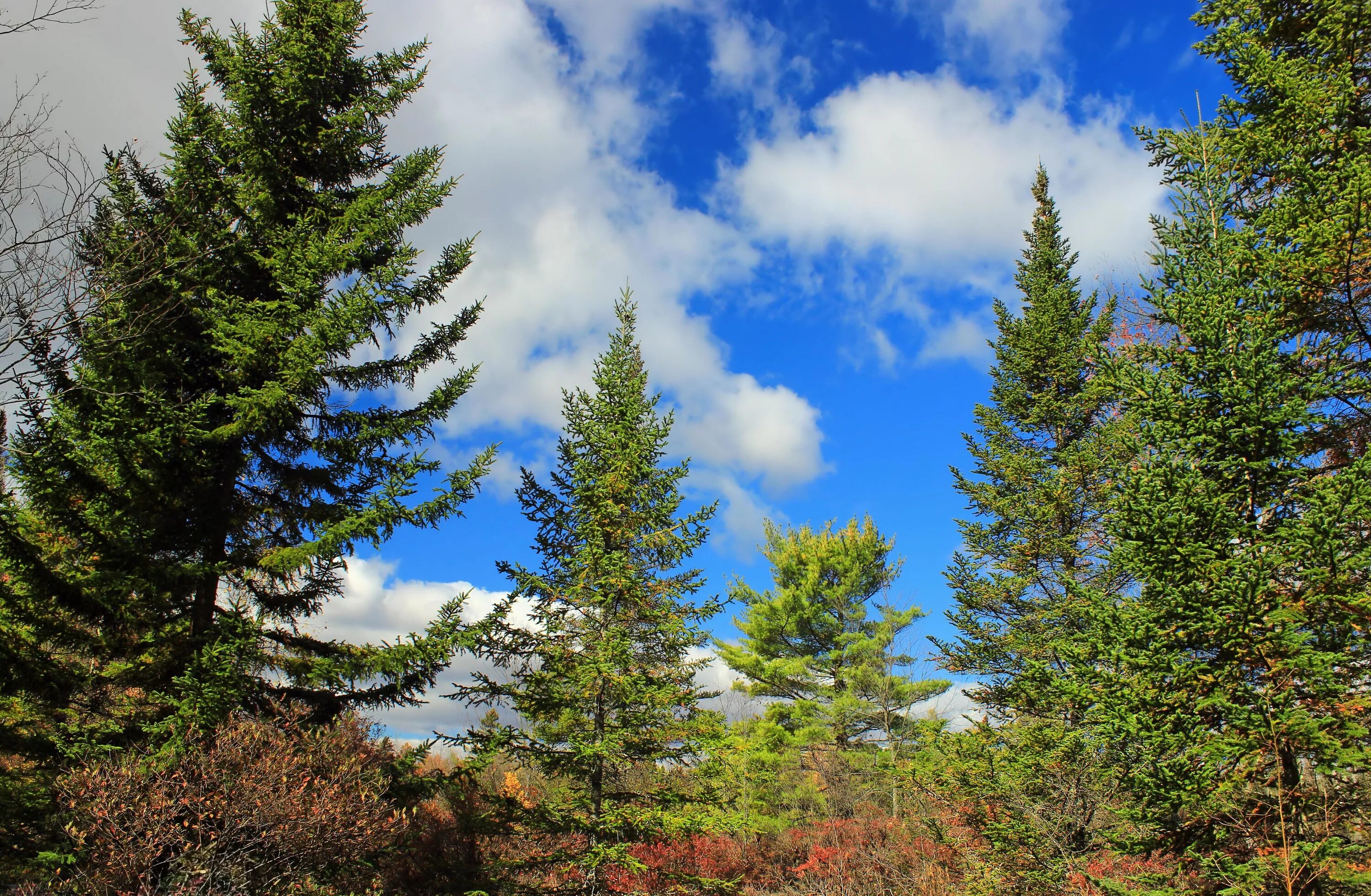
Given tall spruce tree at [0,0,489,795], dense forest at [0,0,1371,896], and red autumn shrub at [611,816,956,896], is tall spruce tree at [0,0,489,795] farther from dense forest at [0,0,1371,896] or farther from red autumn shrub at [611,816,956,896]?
red autumn shrub at [611,816,956,896]

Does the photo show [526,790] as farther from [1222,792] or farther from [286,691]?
[1222,792]

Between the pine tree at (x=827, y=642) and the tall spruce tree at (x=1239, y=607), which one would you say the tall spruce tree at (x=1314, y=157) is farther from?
the pine tree at (x=827, y=642)

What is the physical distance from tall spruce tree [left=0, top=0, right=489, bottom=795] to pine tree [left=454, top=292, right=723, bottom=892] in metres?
3.02

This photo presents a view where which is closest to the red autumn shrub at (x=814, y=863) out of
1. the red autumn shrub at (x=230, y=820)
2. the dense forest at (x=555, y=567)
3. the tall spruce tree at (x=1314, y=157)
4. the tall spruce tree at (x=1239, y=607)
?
the dense forest at (x=555, y=567)

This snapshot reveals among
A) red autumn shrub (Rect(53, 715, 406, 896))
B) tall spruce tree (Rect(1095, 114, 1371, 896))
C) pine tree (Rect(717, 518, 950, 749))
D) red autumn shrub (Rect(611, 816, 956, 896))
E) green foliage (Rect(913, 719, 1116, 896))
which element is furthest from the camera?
pine tree (Rect(717, 518, 950, 749))

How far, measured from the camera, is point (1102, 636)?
7.55 meters

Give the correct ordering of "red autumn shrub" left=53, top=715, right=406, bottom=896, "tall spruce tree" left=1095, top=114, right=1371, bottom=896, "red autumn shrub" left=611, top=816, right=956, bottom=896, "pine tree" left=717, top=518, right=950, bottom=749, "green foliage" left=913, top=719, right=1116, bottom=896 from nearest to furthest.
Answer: "tall spruce tree" left=1095, top=114, right=1371, bottom=896, "red autumn shrub" left=53, top=715, right=406, bottom=896, "green foliage" left=913, top=719, right=1116, bottom=896, "red autumn shrub" left=611, top=816, right=956, bottom=896, "pine tree" left=717, top=518, right=950, bottom=749

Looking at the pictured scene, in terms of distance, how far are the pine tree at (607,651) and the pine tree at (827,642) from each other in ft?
35.6

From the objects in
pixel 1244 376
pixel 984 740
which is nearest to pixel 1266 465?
pixel 1244 376

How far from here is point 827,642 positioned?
23641mm

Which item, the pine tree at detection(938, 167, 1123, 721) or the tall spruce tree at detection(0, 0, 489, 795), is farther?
the pine tree at detection(938, 167, 1123, 721)

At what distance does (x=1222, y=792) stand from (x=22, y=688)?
454 inches

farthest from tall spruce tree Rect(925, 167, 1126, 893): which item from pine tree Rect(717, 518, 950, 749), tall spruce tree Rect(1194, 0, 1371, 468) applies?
pine tree Rect(717, 518, 950, 749)

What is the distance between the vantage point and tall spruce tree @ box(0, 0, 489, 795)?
273 inches
